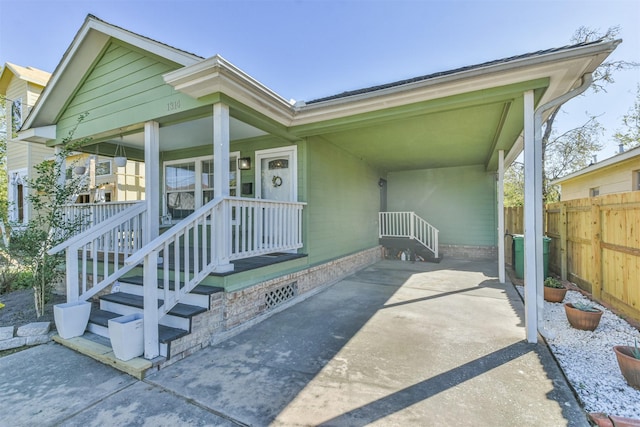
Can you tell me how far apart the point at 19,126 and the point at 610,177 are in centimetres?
1945

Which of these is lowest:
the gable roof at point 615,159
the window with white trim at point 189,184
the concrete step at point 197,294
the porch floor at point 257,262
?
the concrete step at point 197,294

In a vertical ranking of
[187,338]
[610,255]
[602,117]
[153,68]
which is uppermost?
[602,117]

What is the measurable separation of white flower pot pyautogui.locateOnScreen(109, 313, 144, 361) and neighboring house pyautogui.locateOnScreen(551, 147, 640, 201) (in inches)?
368

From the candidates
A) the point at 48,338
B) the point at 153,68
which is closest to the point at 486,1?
the point at 153,68

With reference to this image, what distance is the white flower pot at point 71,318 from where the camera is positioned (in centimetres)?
315

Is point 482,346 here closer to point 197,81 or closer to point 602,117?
point 197,81

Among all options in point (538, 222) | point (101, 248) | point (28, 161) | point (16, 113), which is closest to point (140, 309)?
point (101, 248)

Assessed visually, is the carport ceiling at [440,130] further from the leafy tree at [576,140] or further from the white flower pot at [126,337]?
the leafy tree at [576,140]

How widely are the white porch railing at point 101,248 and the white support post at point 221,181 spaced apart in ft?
3.32

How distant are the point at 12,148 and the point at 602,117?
2298 cm

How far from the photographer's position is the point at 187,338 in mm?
2934

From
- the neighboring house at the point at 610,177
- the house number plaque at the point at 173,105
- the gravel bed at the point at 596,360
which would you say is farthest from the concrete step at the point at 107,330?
the neighboring house at the point at 610,177

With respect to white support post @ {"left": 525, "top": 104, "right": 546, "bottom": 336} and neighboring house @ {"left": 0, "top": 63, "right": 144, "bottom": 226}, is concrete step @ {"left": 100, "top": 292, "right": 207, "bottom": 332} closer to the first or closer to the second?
white support post @ {"left": 525, "top": 104, "right": 546, "bottom": 336}

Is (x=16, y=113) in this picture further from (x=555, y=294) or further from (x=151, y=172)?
(x=555, y=294)
